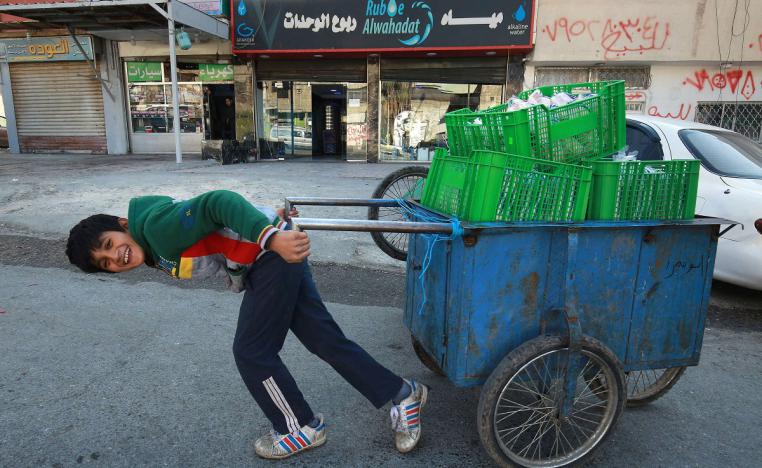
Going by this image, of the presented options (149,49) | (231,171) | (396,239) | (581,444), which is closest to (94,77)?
(149,49)

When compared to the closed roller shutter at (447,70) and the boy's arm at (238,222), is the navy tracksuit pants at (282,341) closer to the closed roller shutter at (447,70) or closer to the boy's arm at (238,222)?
the boy's arm at (238,222)

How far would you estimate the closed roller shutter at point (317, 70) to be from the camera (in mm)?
13554

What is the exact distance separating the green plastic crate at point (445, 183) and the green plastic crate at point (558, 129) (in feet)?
0.65

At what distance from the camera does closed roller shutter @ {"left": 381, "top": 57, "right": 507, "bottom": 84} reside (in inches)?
508

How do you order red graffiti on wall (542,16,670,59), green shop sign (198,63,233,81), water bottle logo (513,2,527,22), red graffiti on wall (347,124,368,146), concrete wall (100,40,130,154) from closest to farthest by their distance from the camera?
red graffiti on wall (542,16,670,59)
water bottle logo (513,2,527,22)
red graffiti on wall (347,124,368,146)
green shop sign (198,63,233,81)
concrete wall (100,40,130,154)

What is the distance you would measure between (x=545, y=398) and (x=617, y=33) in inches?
485

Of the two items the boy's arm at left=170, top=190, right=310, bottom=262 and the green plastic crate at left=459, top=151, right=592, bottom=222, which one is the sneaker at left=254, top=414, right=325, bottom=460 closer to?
the boy's arm at left=170, top=190, right=310, bottom=262

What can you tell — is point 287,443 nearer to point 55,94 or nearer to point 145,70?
point 145,70

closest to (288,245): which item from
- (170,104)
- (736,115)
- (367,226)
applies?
(367,226)

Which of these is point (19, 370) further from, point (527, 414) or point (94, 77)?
point (94, 77)

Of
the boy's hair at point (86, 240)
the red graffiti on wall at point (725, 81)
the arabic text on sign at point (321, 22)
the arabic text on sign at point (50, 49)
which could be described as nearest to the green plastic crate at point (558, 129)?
the boy's hair at point (86, 240)

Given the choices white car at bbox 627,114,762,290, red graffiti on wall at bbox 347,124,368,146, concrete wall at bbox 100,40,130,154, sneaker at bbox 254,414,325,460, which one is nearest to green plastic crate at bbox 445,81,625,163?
sneaker at bbox 254,414,325,460

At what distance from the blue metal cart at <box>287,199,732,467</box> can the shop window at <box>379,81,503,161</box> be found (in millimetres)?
11332

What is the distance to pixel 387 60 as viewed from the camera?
13.3 metres
